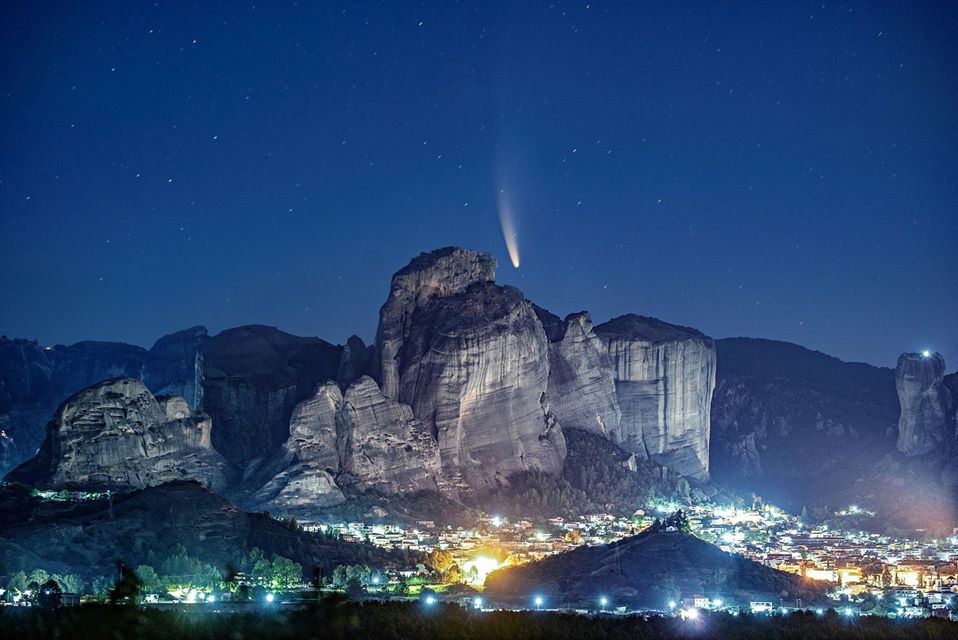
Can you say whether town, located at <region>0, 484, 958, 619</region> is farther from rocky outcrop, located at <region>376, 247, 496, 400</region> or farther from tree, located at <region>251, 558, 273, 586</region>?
rocky outcrop, located at <region>376, 247, 496, 400</region>

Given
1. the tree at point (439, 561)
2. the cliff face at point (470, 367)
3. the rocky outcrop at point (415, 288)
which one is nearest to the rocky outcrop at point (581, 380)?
the cliff face at point (470, 367)

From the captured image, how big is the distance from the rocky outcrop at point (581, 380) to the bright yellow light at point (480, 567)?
59830 mm

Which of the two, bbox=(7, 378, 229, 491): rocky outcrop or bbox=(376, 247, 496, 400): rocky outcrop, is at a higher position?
bbox=(376, 247, 496, 400): rocky outcrop

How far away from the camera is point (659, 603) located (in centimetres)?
10831

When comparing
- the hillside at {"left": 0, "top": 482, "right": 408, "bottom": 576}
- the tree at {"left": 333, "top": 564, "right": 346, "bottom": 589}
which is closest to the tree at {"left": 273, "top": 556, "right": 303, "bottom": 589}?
the tree at {"left": 333, "top": 564, "right": 346, "bottom": 589}

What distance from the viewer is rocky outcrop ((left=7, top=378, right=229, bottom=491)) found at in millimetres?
143875

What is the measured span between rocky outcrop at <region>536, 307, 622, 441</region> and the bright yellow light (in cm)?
5983

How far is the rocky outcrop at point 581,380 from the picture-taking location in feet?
630

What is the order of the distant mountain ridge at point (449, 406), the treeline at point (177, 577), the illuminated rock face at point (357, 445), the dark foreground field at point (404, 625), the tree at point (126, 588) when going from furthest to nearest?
1. the distant mountain ridge at point (449, 406)
2. the illuminated rock face at point (357, 445)
3. the treeline at point (177, 577)
4. the tree at point (126, 588)
5. the dark foreground field at point (404, 625)

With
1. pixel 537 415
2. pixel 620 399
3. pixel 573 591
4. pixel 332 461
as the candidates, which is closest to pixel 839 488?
pixel 620 399

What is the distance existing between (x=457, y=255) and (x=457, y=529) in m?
42.8

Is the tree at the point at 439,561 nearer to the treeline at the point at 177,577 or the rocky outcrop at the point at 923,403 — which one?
the treeline at the point at 177,577

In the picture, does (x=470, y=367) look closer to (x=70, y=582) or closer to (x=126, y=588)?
(x=70, y=582)

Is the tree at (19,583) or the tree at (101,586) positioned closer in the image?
the tree at (19,583)
